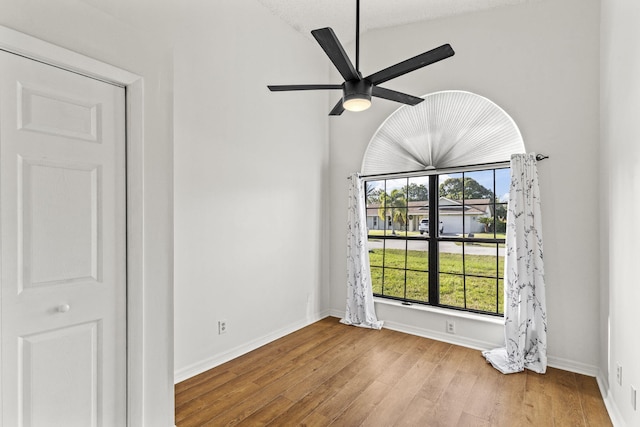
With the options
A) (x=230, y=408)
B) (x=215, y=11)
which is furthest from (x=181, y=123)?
(x=230, y=408)

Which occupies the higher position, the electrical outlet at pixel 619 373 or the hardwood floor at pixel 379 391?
the electrical outlet at pixel 619 373

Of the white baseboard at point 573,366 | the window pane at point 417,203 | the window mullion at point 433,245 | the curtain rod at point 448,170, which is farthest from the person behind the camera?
the window pane at point 417,203

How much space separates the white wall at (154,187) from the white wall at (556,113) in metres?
2.76

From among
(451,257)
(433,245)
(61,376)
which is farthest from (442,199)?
(61,376)

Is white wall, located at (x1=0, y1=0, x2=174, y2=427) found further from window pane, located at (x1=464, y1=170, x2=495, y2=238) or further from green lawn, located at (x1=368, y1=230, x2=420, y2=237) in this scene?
window pane, located at (x1=464, y1=170, x2=495, y2=238)

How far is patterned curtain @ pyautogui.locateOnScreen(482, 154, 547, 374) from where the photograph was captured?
293cm

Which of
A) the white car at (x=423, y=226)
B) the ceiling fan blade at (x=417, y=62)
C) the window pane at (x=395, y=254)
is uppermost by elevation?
the ceiling fan blade at (x=417, y=62)

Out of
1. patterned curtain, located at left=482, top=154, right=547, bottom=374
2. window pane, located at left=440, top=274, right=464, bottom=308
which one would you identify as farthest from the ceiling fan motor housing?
window pane, located at left=440, top=274, right=464, bottom=308

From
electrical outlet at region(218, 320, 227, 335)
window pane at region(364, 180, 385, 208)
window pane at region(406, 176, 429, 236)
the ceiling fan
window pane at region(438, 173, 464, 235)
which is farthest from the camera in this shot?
window pane at region(364, 180, 385, 208)

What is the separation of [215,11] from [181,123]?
112 centimetres

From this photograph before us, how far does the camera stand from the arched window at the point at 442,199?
3.41 m

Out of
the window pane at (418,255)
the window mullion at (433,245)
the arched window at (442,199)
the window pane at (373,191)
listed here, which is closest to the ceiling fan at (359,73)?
the arched window at (442,199)

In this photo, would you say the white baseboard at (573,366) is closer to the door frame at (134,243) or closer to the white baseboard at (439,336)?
the white baseboard at (439,336)

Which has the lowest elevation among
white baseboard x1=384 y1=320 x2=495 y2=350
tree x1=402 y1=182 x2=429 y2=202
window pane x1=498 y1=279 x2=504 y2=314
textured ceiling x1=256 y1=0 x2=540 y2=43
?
white baseboard x1=384 y1=320 x2=495 y2=350
